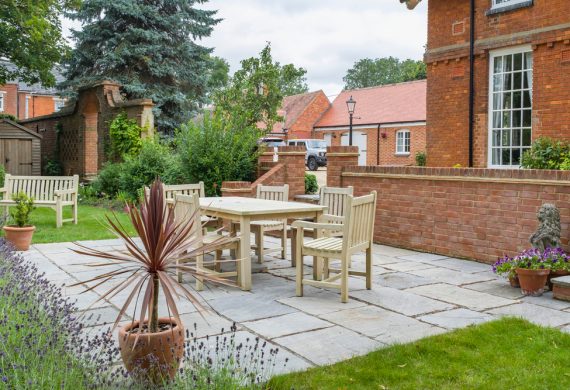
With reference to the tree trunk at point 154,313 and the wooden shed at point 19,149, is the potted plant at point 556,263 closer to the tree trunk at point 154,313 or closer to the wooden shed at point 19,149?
the tree trunk at point 154,313

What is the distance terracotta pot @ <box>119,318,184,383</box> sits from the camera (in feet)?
11.0

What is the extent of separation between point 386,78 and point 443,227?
74277 mm

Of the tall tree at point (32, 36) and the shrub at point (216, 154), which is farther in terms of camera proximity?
the tall tree at point (32, 36)

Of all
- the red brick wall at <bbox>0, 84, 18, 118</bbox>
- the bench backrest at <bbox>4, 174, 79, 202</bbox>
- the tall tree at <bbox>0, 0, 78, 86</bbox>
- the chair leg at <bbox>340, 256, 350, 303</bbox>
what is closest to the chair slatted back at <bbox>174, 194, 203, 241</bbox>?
the chair leg at <bbox>340, 256, 350, 303</bbox>

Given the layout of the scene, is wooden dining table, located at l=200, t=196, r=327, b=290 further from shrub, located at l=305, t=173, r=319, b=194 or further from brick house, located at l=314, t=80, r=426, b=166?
brick house, located at l=314, t=80, r=426, b=166

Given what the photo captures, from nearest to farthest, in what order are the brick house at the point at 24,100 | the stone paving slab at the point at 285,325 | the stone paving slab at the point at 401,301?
1. the stone paving slab at the point at 285,325
2. the stone paving slab at the point at 401,301
3. the brick house at the point at 24,100

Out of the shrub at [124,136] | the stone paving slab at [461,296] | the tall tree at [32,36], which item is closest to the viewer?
the stone paving slab at [461,296]

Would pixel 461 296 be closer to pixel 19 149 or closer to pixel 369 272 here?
pixel 369 272

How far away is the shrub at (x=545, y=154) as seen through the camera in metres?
9.99

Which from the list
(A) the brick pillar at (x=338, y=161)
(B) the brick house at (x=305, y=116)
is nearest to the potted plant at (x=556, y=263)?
(A) the brick pillar at (x=338, y=161)

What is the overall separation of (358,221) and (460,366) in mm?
2244

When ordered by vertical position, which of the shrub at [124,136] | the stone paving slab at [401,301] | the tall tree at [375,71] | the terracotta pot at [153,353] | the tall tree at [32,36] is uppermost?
the tall tree at [375,71]

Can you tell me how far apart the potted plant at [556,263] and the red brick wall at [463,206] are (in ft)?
2.28

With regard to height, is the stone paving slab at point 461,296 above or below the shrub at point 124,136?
below
